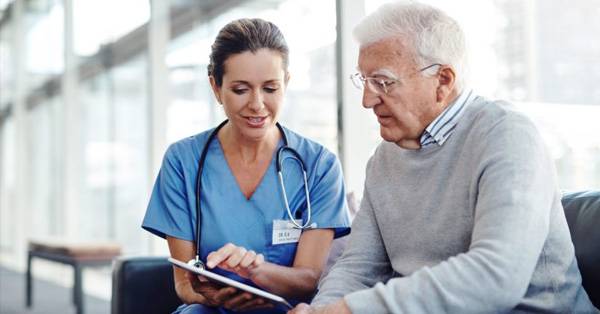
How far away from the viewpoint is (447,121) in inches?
58.1

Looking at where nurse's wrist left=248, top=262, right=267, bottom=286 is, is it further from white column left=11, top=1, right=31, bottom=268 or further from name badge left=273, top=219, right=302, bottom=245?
white column left=11, top=1, right=31, bottom=268

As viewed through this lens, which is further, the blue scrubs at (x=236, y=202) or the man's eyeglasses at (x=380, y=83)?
the blue scrubs at (x=236, y=202)

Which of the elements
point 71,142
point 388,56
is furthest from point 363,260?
point 71,142

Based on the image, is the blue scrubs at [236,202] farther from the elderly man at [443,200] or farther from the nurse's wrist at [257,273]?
the elderly man at [443,200]

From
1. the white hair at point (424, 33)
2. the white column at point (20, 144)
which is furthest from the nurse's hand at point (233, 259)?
the white column at point (20, 144)

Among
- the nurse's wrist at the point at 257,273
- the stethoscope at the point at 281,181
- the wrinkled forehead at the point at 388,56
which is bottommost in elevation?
the nurse's wrist at the point at 257,273

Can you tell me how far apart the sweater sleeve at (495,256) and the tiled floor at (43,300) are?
4008 millimetres

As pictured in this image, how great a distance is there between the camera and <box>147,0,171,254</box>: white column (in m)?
4.65

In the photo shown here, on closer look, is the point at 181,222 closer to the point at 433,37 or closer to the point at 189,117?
the point at 433,37

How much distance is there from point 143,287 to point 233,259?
608mm

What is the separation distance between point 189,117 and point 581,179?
2.48 metres

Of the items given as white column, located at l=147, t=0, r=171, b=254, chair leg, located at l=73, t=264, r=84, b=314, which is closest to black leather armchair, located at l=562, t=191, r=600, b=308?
white column, located at l=147, t=0, r=171, b=254

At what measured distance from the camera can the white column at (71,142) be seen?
6723 millimetres

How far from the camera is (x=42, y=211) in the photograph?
7.93 m
